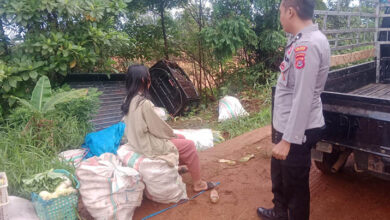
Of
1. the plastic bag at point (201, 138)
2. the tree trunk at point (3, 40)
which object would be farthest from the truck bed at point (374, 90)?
the tree trunk at point (3, 40)

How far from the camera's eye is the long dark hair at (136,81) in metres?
2.95

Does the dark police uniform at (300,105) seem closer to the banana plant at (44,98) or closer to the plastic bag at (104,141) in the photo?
the plastic bag at (104,141)

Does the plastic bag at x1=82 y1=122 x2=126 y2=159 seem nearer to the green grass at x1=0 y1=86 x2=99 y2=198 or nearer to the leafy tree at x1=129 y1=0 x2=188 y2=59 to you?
the green grass at x1=0 y1=86 x2=99 y2=198

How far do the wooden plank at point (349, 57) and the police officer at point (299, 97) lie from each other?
5.99 ft

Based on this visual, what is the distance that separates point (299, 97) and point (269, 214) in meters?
1.27

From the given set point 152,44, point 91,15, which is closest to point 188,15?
point 152,44

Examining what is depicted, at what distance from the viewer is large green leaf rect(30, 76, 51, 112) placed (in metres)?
3.88

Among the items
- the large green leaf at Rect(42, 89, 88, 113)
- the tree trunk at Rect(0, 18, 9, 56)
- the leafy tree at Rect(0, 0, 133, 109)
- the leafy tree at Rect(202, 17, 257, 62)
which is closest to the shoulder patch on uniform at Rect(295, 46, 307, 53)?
the large green leaf at Rect(42, 89, 88, 113)

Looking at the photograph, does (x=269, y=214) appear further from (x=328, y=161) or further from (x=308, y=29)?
(x=308, y=29)

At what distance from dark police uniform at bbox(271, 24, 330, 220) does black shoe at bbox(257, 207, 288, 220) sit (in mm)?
343

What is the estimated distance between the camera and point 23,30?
14.8ft

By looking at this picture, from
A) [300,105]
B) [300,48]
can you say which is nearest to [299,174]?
[300,105]

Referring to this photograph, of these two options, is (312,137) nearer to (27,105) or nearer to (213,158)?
(213,158)

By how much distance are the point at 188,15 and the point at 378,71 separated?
15.6ft
